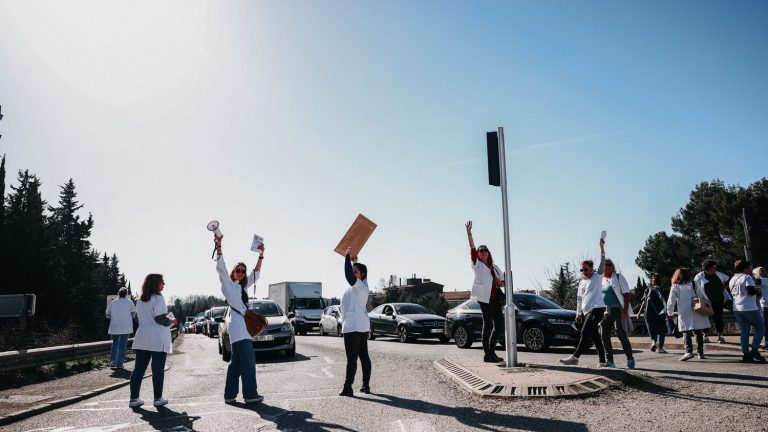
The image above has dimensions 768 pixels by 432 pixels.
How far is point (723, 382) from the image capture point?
6.77 metres

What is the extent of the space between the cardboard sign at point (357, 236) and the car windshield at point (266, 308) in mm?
8855

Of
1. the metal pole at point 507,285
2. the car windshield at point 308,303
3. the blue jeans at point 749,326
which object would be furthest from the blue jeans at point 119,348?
the car windshield at point 308,303

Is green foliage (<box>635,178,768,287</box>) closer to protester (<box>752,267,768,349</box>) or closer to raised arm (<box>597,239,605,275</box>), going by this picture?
protester (<box>752,267,768,349</box>)

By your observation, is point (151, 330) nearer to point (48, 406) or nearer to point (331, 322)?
point (48, 406)

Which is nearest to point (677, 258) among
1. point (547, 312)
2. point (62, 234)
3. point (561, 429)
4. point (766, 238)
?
point (766, 238)

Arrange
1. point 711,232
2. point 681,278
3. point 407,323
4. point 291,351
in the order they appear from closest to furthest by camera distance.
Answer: point 681,278 → point 291,351 → point 407,323 → point 711,232

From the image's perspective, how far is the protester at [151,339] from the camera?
6.95 metres

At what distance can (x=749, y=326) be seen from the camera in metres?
8.93

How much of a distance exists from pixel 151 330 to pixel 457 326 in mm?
9315

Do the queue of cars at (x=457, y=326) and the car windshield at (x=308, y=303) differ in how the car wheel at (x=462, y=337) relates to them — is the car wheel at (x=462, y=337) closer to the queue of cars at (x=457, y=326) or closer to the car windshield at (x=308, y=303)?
the queue of cars at (x=457, y=326)

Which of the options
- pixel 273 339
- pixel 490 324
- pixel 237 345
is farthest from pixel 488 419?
pixel 273 339

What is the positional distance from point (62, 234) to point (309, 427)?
56.2 metres

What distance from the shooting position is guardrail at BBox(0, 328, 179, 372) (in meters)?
9.61

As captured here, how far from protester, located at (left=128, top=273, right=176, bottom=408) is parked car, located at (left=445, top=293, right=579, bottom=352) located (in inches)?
274
